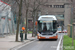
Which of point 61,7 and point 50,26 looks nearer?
point 50,26

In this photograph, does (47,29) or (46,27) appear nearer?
(47,29)

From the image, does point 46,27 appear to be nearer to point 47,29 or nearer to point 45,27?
point 45,27

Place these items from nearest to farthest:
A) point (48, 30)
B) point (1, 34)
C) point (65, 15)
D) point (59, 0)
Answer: point (48, 30)
point (1, 34)
point (59, 0)
point (65, 15)

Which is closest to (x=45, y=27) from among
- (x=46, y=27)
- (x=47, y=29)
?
(x=46, y=27)

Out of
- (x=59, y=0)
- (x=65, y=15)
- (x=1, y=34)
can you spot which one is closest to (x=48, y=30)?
(x=1, y=34)

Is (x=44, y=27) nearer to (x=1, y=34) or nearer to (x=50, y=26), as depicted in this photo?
(x=50, y=26)

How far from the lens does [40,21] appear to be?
29.1 metres

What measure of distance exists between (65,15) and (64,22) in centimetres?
361

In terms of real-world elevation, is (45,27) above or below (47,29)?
above

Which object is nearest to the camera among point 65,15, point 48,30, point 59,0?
point 48,30

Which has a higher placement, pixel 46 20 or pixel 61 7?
pixel 61 7

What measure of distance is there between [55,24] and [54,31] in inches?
40.0

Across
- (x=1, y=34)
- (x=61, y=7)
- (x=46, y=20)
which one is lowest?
(x=1, y=34)

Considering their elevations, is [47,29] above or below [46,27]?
below
